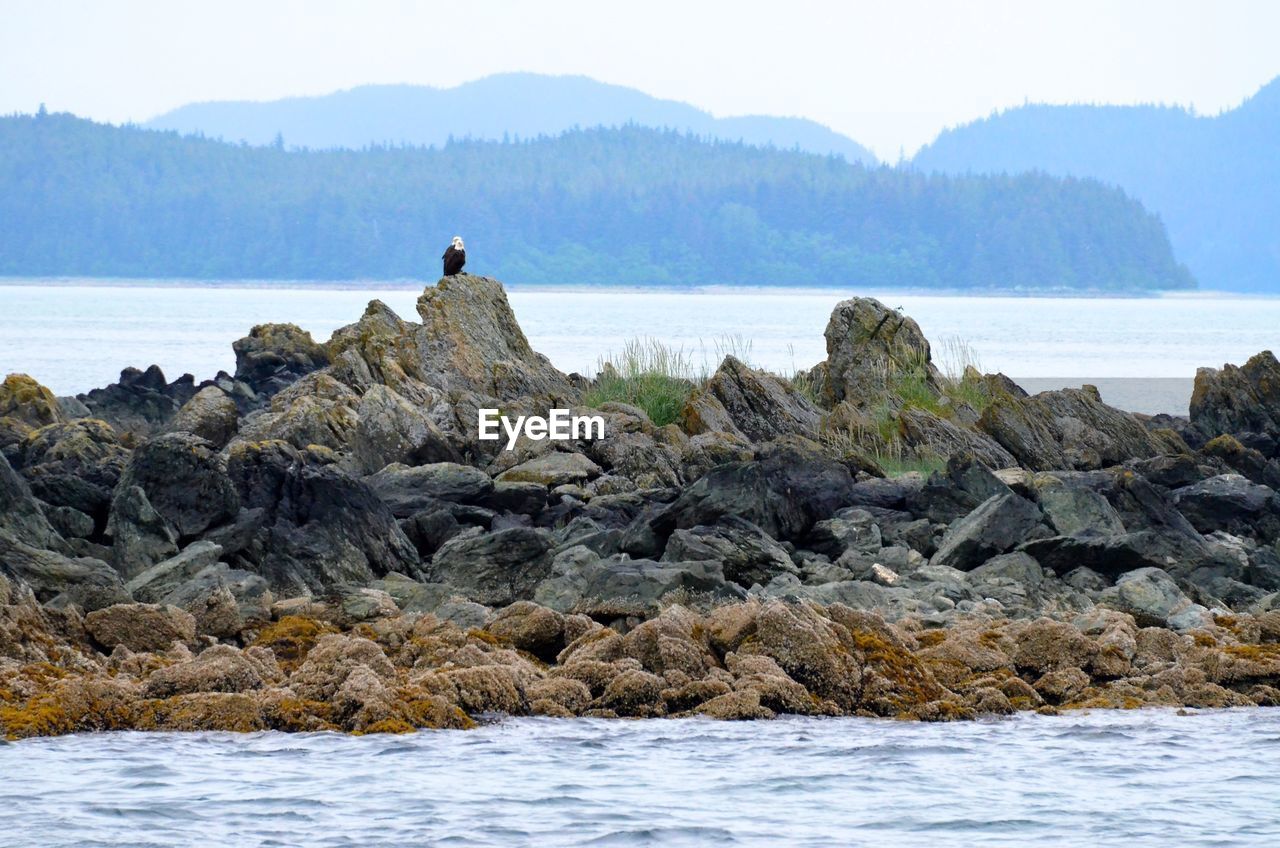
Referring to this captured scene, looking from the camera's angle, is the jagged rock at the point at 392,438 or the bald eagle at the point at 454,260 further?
the bald eagle at the point at 454,260

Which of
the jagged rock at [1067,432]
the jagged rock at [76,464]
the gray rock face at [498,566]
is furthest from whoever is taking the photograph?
the jagged rock at [1067,432]

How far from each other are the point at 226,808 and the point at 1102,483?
32.5 feet

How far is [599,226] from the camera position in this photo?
17362 cm

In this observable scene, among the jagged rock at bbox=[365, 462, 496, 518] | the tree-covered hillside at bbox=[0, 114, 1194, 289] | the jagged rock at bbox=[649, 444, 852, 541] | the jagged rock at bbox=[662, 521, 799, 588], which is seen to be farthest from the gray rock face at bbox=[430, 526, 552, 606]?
the tree-covered hillside at bbox=[0, 114, 1194, 289]

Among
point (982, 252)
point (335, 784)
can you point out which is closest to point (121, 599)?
point (335, 784)

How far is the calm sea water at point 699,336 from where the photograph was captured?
46500mm

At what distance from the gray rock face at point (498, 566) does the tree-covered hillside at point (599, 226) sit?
149m

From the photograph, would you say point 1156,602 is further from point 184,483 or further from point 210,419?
point 210,419

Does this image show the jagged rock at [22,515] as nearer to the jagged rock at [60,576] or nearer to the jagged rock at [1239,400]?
the jagged rock at [60,576]

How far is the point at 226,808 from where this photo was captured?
329 inches

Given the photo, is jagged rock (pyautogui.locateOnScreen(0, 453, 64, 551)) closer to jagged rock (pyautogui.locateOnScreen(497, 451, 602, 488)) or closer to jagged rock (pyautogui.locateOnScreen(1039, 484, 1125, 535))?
jagged rock (pyautogui.locateOnScreen(497, 451, 602, 488))

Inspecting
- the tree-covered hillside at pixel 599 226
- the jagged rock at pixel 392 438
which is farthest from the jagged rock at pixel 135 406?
the tree-covered hillside at pixel 599 226

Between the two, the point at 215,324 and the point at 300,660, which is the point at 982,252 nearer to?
the point at 215,324

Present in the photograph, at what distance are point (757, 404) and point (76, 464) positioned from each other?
6976 mm
